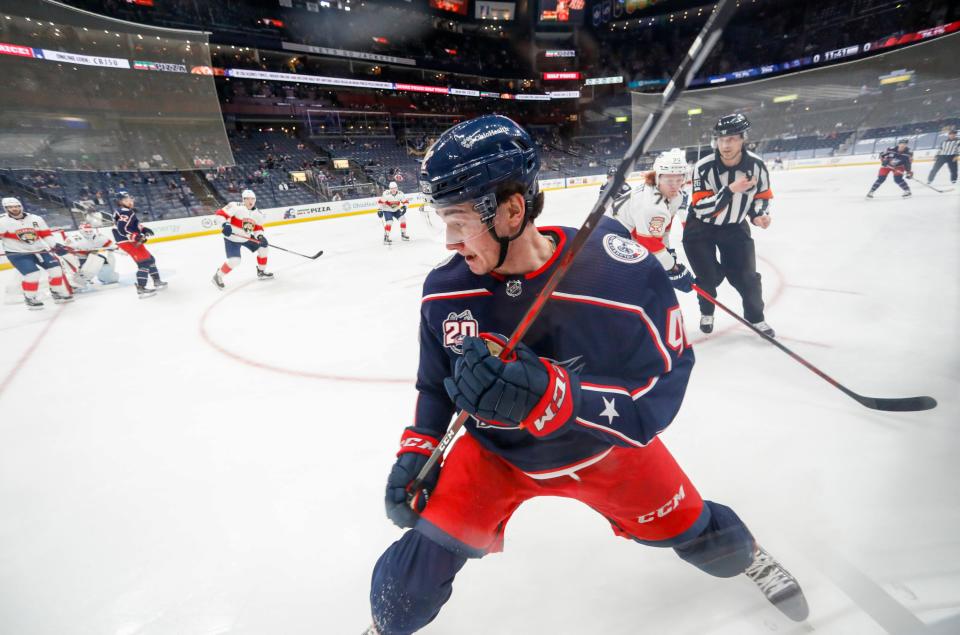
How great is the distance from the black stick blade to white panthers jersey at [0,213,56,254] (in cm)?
857

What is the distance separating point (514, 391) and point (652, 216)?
2.70m

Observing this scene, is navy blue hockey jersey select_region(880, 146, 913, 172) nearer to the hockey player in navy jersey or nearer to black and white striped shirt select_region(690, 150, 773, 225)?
black and white striped shirt select_region(690, 150, 773, 225)

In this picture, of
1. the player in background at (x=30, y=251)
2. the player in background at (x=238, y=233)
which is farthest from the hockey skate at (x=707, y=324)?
the player in background at (x=30, y=251)

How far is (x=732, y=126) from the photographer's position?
9.07 feet

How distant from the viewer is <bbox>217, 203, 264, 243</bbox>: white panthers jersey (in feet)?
19.1

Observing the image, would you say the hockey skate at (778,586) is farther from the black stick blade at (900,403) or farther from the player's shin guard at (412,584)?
the black stick blade at (900,403)

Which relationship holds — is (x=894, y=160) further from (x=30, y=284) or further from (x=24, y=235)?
(x=30, y=284)

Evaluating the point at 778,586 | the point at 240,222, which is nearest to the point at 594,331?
the point at 778,586

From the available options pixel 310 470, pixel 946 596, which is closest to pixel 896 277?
pixel 946 596

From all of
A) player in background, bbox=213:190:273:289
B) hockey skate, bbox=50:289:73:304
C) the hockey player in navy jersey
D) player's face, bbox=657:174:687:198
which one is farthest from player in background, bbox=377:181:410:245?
the hockey player in navy jersey

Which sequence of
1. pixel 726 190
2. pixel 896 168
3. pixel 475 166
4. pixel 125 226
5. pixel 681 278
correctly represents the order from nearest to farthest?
pixel 475 166, pixel 681 278, pixel 726 190, pixel 125 226, pixel 896 168

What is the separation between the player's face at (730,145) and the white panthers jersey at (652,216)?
387 millimetres

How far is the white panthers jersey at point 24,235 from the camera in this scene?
5266 millimetres

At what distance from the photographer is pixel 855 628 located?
1.11m
